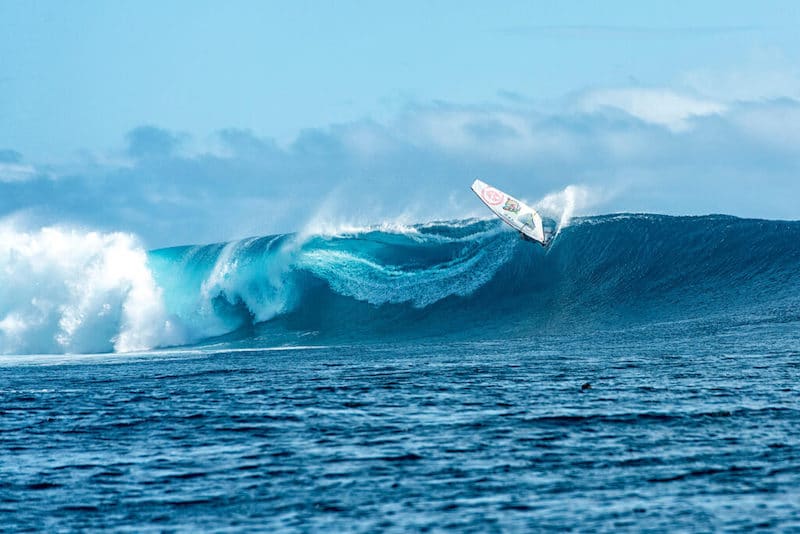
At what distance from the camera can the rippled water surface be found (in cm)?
823

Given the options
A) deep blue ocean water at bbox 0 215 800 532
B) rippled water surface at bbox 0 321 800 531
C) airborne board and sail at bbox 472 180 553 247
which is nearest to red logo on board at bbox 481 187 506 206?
airborne board and sail at bbox 472 180 553 247

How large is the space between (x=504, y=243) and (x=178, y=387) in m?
18.8

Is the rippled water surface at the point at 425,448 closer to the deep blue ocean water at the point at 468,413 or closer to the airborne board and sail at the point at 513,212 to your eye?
the deep blue ocean water at the point at 468,413

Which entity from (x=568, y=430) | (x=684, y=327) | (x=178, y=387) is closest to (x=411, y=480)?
(x=568, y=430)

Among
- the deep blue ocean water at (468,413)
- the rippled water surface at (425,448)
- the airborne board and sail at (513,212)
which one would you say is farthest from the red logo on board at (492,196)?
the rippled water surface at (425,448)

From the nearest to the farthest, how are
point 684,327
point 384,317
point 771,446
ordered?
point 771,446
point 684,327
point 384,317

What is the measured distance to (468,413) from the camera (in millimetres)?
12531

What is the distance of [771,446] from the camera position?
998 centimetres

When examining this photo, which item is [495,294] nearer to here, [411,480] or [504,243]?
[504,243]

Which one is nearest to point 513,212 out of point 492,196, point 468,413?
point 492,196

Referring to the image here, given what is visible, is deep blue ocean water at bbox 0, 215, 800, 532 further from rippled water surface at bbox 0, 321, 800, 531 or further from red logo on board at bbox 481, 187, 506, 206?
→ red logo on board at bbox 481, 187, 506, 206

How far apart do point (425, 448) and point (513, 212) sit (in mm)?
24019

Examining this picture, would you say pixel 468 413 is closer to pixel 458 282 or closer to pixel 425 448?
pixel 425 448

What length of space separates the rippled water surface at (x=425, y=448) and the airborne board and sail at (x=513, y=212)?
611 inches
